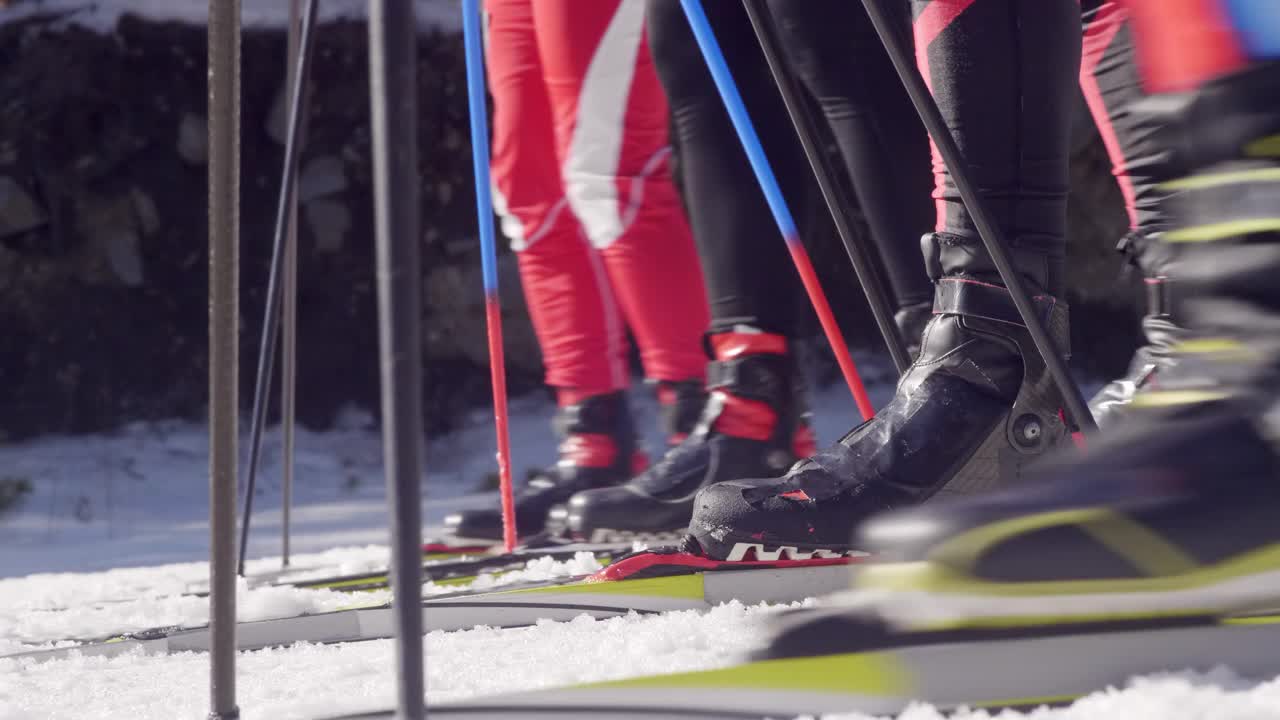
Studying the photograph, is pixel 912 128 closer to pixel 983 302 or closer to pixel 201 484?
pixel 983 302

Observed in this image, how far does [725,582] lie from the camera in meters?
1.01

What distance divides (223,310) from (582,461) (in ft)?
4.22

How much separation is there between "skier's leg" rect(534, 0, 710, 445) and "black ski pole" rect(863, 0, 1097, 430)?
2.69ft

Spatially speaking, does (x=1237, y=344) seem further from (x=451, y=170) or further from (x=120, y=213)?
(x=120, y=213)

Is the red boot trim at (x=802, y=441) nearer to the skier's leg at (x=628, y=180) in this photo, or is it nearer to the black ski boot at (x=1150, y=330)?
the skier's leg at (x=628, y=180)

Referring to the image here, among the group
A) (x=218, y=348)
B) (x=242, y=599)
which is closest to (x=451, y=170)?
(x=242, y=599)

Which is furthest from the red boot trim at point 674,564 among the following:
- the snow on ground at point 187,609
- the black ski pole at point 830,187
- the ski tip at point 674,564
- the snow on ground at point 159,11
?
the snow on ground at point 159,11

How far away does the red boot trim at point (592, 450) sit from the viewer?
1.80 meters

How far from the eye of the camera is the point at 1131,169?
4.12 feet

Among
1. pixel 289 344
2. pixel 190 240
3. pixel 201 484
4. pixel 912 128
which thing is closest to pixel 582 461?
pixel 289 344

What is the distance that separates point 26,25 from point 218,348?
4.43 meters

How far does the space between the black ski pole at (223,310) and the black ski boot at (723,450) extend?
970mm

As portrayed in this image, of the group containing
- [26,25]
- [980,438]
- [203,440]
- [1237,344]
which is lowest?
[203,440]

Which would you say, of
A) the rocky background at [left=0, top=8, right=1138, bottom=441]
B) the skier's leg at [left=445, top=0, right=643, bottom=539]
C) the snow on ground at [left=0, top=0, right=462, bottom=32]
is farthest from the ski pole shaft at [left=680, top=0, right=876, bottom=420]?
the snow on ground at [left=0, top=0, right=462, bottom=32]
